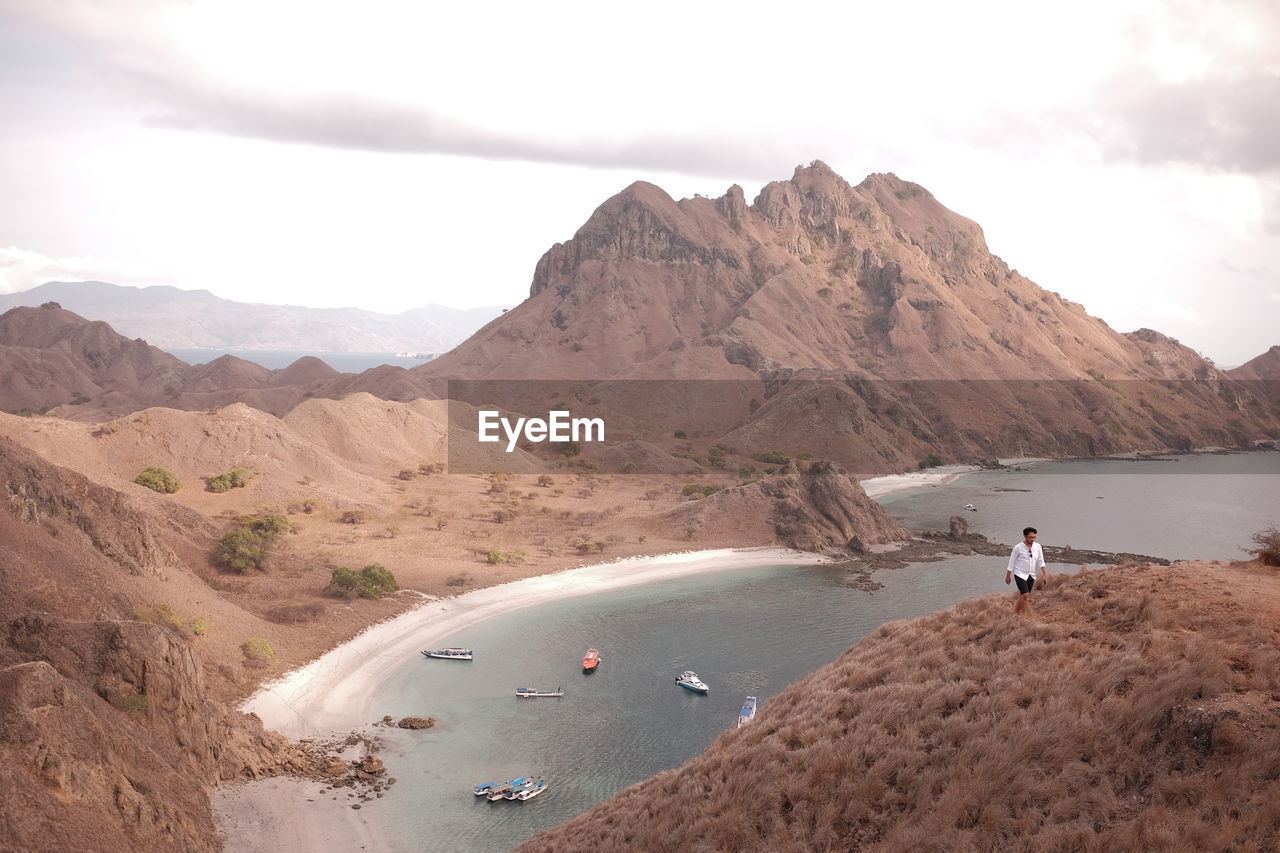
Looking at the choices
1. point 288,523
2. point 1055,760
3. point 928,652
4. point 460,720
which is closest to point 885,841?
point 1055,760

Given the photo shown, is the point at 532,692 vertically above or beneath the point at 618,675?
above

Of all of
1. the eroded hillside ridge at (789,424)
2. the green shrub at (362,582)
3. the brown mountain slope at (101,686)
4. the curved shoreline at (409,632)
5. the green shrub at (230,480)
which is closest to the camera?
the brown mountain slope at (101,686)

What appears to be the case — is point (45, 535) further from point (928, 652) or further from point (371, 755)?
point (928, 652)

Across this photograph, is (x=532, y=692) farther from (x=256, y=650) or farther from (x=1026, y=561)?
(x=1026, y=561)

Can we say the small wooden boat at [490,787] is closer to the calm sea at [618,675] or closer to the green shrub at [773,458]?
the calm sea at [618,675]

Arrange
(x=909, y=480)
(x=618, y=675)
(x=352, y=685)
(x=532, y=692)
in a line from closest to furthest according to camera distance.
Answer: (x=352, y=685)
(x=532, y=692)
(x=618, y=675)
(x=909, y=480)

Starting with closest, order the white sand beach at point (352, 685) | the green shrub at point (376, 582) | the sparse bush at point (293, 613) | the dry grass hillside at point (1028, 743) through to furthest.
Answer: the dry grass hillside at point (1028, 743) < the white sand beach at point (352, 685) < the sparse bush at point (293, 613) < the green shrub at point (376, 582)

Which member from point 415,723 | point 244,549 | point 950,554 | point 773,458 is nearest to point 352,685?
point 415,723

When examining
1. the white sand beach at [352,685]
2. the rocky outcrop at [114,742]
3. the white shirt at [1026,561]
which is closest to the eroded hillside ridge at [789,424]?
the white sand beach at [352,685]
